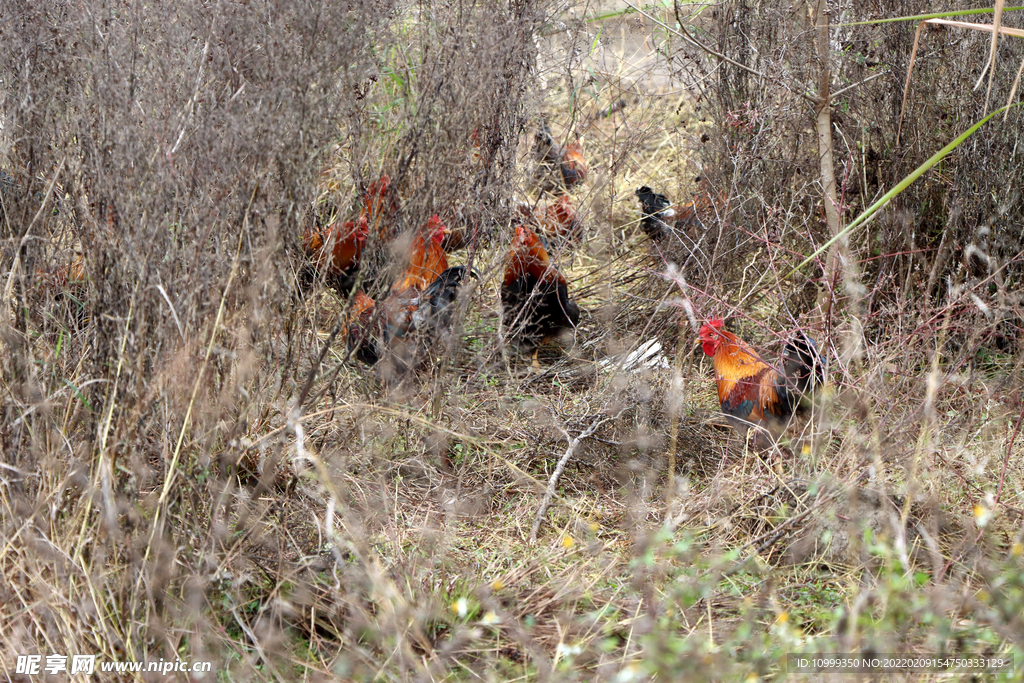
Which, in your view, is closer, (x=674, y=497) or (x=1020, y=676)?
(x=1020, y=676)

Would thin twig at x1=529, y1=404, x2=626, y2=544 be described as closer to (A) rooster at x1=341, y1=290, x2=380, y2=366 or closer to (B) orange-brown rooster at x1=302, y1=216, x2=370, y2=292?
(A) rooster at x1=341, y1=290, x2=380, y2=366

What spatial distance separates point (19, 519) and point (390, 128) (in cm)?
174

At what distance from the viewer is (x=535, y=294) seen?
3.69 meters

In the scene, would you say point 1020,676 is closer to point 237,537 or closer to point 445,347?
point 237,537

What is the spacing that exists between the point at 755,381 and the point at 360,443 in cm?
159

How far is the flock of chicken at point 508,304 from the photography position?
2834 millimetres

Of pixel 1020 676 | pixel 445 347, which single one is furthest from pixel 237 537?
pixel 1020 676

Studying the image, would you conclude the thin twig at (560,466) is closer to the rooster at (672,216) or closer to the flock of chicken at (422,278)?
the flock of chicken at (422,278)

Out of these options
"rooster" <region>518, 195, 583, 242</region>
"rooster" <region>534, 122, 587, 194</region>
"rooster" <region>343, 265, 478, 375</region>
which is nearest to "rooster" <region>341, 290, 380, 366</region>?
"rooster" <region>343, 265, 478, 375</region>

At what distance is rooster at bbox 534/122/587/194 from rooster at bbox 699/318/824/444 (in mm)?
1381

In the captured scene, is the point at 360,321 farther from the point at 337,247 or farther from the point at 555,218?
the point at 555,218

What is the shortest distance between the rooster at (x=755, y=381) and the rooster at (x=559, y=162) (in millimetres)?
1381

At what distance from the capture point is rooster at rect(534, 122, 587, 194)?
4.35m

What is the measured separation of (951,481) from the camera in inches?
118
